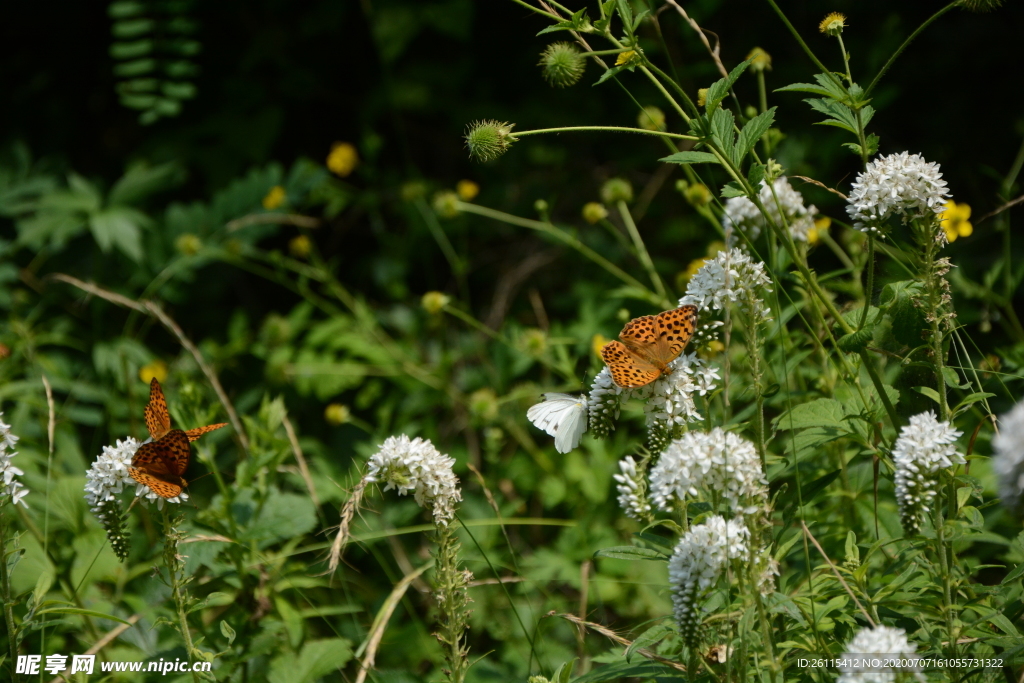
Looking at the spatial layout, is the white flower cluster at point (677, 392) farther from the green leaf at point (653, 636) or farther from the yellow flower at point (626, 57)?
the yellow flower at point (626, 57)

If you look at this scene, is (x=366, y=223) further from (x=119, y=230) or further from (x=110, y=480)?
(x=110, y=480)

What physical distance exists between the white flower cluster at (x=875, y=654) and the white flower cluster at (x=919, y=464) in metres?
0.30

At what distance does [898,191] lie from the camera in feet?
5.34

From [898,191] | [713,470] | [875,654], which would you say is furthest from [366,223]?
[875,654]

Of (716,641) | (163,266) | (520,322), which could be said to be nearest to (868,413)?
(716,641)

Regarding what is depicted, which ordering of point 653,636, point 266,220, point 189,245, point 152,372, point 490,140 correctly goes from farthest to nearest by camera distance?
point 266,220 → point 152,372 → point 189,245 → point 490,140 → point 653,636

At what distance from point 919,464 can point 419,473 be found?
3.16 feet

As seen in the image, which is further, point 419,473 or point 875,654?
Answer: point 419,473

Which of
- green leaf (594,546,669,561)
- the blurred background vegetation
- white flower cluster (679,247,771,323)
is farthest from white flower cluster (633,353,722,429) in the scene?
the blurred background vegetation

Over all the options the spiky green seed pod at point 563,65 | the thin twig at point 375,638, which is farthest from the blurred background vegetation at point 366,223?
the spiky green seed pod at point 563,65

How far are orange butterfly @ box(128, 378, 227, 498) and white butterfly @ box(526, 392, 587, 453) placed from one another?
0.72 meters

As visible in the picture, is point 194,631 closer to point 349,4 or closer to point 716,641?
point 716,641

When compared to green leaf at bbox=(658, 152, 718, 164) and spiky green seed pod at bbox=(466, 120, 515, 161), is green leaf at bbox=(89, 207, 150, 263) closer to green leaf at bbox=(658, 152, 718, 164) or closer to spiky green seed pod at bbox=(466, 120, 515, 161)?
spiky green seed pod at bbox=(466, 120, 515, 161)

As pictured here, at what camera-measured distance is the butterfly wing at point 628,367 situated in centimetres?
158
